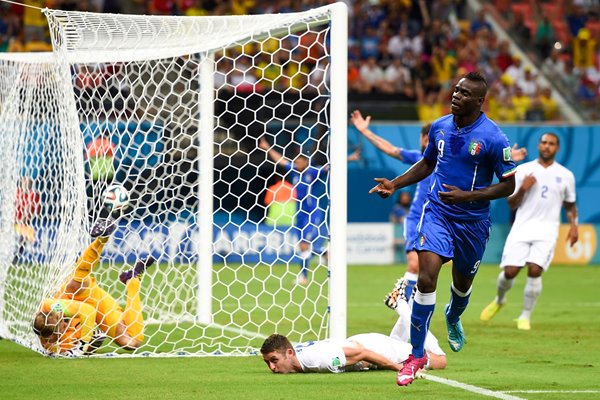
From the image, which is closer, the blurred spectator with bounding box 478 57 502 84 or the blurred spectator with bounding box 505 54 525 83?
the blurred spectator with bounding box 478 57 502 84

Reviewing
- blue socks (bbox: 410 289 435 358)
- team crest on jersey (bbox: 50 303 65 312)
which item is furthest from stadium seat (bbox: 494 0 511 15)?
blue socks (bbox: 410 289 435 358)

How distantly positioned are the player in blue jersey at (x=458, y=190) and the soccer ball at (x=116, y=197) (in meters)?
2.83

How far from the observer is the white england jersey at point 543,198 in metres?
13.4

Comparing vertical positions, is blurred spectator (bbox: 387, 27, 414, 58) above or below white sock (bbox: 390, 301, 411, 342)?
above

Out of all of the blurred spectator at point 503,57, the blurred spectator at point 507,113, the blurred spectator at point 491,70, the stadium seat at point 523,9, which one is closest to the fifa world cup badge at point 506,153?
the blurred spectator at point 507,113

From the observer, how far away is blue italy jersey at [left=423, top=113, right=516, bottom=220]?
8.22 meters

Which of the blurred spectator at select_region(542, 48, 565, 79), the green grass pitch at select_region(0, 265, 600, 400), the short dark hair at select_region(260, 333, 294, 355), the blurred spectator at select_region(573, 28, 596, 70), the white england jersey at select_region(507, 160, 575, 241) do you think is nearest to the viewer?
the green grass pitch at select_region(0, 265, 600, 400)

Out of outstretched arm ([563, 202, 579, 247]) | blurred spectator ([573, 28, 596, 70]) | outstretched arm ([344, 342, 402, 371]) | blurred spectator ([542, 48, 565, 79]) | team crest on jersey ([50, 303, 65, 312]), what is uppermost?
blurred spectator ([573, 28, 596, 70])

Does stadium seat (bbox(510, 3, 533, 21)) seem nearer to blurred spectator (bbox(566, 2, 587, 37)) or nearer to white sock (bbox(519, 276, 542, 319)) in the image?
blurred spectator (bbox(566, 2, 587, 37))

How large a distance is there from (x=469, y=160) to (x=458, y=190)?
14.6 inches

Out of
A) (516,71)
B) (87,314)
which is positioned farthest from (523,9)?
(87,314)

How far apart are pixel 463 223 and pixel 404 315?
1437mm

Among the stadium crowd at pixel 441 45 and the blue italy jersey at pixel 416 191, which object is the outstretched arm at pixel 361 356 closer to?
the blue italy jersey at pixel 416 191

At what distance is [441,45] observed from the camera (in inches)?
1080
